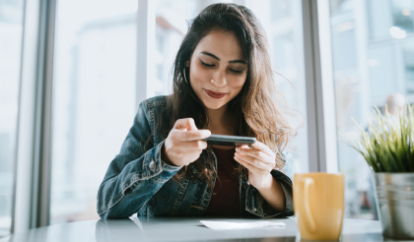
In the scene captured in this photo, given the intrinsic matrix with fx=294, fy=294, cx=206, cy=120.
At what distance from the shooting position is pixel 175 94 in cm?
112

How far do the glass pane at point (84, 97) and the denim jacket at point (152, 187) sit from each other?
2.71 feet

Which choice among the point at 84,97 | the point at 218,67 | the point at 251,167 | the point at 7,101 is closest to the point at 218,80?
the point at 218,67

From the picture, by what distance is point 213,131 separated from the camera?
1190mm

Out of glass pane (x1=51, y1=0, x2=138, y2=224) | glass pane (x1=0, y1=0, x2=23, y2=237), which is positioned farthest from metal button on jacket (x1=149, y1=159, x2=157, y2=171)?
glass pane (x1=0, y1=0, x2=23, y2=237)

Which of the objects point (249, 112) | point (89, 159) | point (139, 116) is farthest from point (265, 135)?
point (89, 159)

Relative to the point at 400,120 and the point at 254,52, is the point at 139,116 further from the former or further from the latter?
the point at 400,120

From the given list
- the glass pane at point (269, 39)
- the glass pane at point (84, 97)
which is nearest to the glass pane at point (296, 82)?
the glass pane at point (269, 39)

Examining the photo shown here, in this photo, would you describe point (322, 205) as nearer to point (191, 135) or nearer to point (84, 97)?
point (191, 135)

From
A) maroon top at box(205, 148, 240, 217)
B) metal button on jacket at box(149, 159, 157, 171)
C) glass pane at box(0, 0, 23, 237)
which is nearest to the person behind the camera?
metal button on jacket at box(149, 159, 157, 171)

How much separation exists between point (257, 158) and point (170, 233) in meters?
0.29

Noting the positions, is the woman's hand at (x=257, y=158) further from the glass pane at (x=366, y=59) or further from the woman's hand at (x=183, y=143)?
the glass pane at (x=366, y=59)

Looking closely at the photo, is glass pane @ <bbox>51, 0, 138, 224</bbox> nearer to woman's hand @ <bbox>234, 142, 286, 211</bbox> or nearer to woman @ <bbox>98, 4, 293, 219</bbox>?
woman @ <bbox>98, 4, 293, 219</bbox>

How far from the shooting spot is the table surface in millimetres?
552

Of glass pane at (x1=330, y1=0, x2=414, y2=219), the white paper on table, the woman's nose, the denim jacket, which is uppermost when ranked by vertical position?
glass pane at (x1=330, y1=0, x2=414, y2=219)
